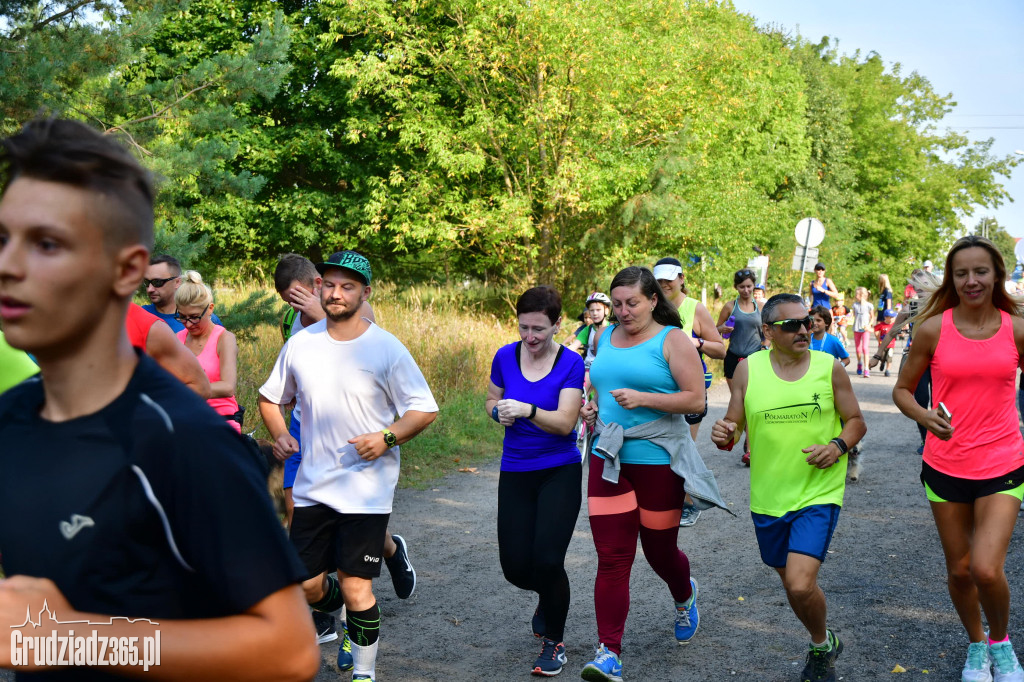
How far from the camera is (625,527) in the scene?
5.33m

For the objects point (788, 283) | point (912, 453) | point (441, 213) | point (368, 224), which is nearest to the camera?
point (912, 453)

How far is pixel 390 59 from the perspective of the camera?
77.9 ft

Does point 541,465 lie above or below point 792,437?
below

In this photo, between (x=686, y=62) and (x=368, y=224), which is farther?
(x=368, y=224)

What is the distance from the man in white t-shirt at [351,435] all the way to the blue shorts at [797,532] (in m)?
1.79

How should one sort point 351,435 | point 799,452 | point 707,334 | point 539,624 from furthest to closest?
point 707,334
point 539,624
point 799,452
point 351,435

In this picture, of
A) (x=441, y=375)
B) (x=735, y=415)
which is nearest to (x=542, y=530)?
(x=735, y=415)

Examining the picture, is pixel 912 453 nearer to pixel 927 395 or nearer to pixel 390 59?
pixel 927 395

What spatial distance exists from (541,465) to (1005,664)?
2.47 meters

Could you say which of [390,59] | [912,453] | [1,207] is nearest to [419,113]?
[390,59]

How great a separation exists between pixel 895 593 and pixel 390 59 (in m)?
20.0

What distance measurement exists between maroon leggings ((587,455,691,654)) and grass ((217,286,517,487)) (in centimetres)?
501

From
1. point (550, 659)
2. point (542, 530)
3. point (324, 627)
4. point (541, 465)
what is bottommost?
point (324, 627)

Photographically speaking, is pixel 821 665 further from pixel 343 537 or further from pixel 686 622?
pixel 343 537
